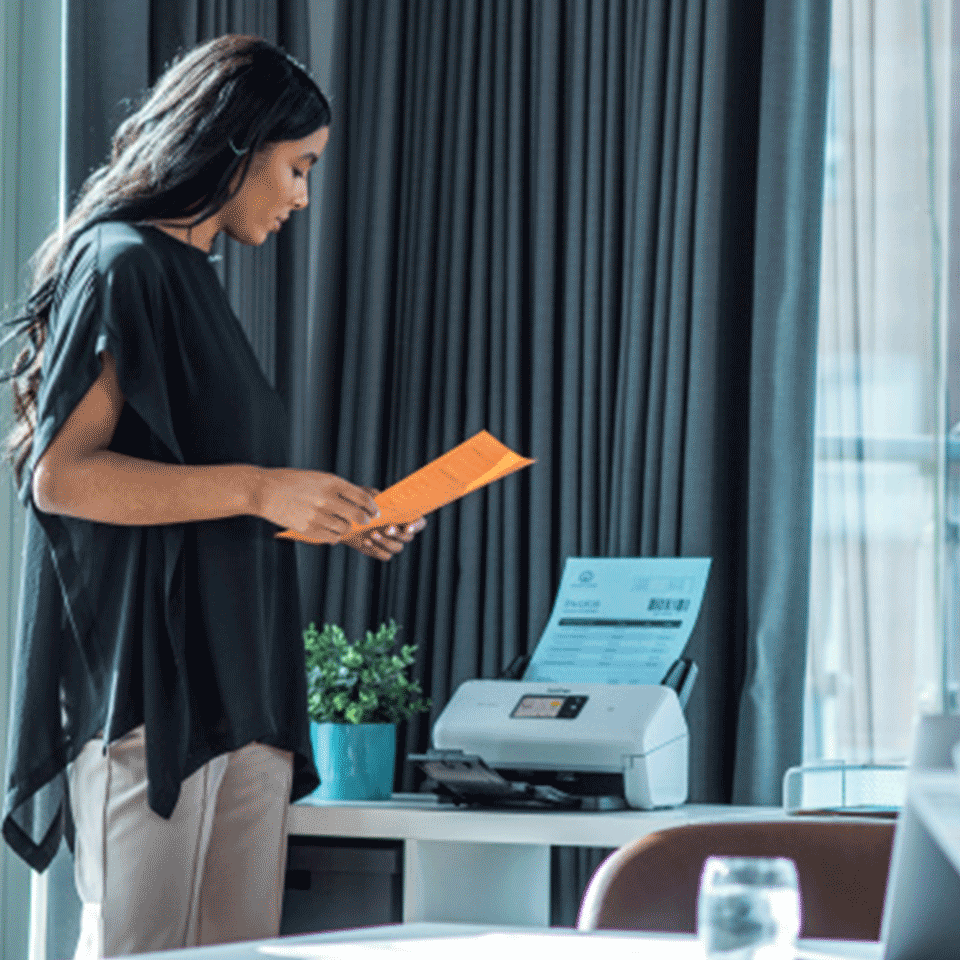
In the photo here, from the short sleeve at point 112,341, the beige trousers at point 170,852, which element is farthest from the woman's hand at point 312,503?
the beige trousers at point 170,852

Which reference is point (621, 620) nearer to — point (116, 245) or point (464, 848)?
point (464, 848)

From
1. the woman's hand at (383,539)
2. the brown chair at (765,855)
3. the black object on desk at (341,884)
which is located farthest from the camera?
the black object on desk at (341,884)

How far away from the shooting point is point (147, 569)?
171 centimetres

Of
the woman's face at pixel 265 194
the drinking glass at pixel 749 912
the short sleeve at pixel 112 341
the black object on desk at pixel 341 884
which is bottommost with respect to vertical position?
the black object on desk at pixel 341 884

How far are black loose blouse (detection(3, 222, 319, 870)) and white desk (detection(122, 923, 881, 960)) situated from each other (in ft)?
1.70

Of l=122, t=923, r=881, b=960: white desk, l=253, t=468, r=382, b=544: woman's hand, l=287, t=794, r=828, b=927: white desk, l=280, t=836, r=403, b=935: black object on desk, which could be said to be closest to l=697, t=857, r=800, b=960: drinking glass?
l=122, t=923, r=881, b=960: white desk

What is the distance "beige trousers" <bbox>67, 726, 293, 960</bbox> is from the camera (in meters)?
1.66

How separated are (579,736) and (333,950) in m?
1.47

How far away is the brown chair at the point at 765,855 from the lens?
5.00 feet

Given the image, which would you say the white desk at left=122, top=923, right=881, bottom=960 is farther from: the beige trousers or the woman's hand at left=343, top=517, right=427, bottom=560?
the woman's hand at left=343, top=517, right=427, bottom=560

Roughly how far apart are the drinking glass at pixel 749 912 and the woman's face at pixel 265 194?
1.12 meters

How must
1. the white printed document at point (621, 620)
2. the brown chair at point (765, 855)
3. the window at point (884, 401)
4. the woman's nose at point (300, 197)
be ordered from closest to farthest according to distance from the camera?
1. the brown chair at point (765, 855)
2. the woman's nose at point (300, 197)
3. the white printed document at point (621, 620)
4. the window at point (884, 401)

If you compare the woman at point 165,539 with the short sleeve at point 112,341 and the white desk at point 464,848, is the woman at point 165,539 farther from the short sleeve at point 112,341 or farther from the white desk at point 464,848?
the white desk at point 464,848

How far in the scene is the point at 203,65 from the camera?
1.84 meters
